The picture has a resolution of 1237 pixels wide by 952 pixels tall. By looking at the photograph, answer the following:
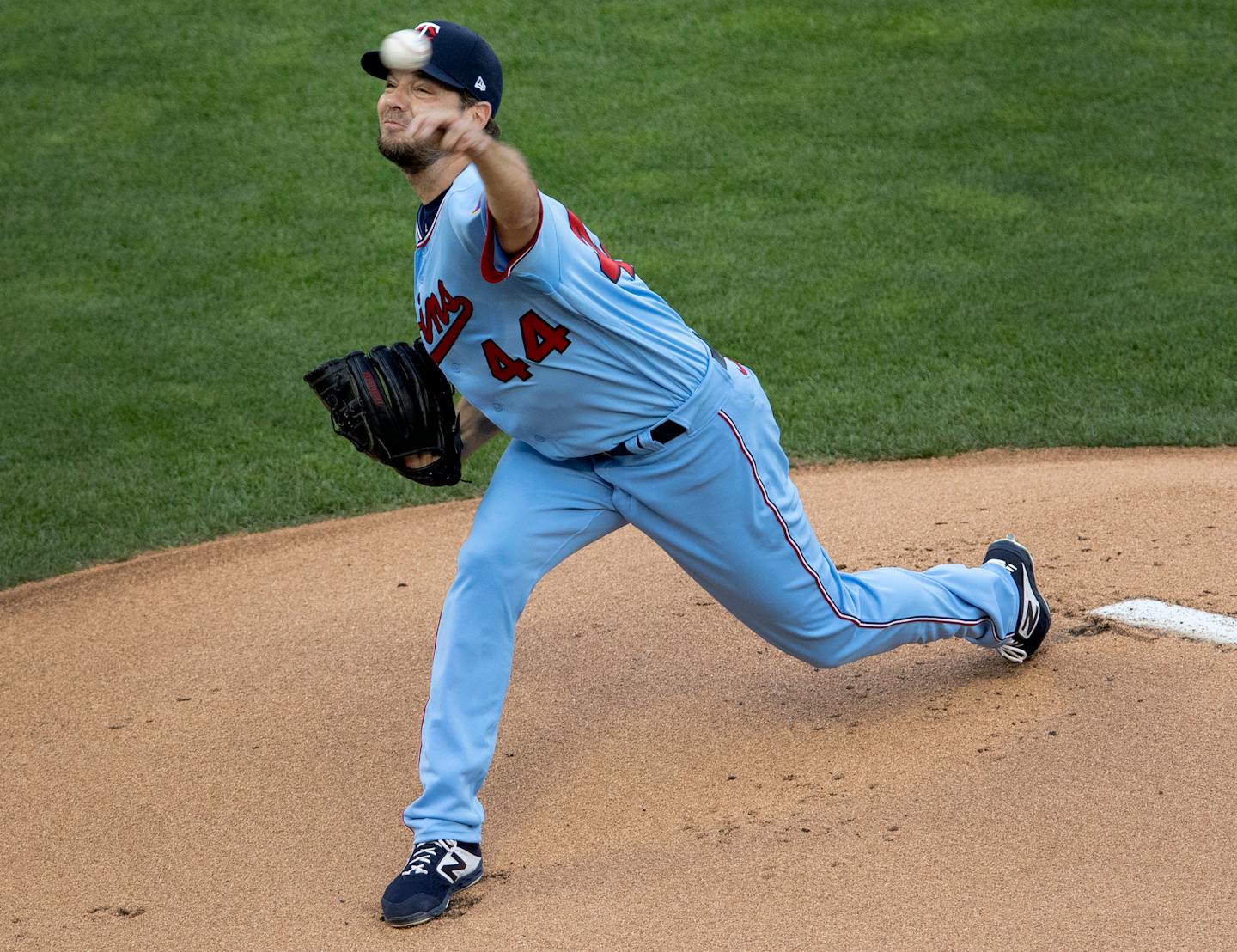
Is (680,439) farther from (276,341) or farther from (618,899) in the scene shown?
(276,341)

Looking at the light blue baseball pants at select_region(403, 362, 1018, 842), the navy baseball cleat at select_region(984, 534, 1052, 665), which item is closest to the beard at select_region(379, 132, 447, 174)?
the light blue baseball pants at select_region(403, 362, 1018, 842)

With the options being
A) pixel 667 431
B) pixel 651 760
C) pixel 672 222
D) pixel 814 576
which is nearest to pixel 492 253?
pixel 667 431

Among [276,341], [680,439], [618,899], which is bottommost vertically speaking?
[276,341]

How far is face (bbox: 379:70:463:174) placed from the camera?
3.09 meters

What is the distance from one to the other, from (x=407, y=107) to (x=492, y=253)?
443 millimetres

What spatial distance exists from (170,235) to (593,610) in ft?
18.0

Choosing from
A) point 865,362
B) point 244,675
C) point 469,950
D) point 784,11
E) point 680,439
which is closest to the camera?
point 469,950

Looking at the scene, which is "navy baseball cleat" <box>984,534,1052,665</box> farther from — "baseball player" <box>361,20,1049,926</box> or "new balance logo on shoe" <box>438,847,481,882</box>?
"new balance logo on shoe" <box>438,847,481,882</box>

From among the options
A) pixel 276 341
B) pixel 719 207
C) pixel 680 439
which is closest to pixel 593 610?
pixel 680 439

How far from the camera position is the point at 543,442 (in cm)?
329

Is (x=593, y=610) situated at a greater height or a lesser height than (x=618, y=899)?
lesser

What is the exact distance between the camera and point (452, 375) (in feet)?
10.6

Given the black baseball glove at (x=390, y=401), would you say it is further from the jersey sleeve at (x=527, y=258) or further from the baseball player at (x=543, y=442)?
the jersey sleeve at (x=527, y=258)

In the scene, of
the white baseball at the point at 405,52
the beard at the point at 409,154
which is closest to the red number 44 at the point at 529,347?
the beard at the point at 409,154
